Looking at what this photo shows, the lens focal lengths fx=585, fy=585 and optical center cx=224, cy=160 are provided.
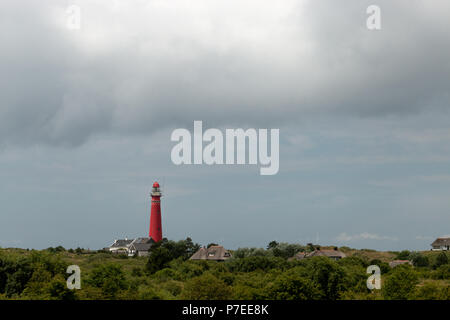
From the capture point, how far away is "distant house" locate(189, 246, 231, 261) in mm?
131250

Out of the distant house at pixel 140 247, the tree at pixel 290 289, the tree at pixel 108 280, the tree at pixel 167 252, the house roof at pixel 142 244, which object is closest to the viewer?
the tree at pixel 290 289

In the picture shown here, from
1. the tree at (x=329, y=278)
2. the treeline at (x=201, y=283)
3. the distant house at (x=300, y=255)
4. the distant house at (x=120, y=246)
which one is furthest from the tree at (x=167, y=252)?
the tree at (x=329, y=278)

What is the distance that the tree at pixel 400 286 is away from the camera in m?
63.0

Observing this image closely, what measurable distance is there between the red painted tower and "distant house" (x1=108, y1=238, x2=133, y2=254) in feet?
84.2

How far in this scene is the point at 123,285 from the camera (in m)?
69.1

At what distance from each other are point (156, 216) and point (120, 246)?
3390 centimetres

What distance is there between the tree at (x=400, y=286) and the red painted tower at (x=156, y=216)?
81.2 m

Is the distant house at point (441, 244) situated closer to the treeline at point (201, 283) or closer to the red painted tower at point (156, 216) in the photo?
the treeline at point (201, 283)

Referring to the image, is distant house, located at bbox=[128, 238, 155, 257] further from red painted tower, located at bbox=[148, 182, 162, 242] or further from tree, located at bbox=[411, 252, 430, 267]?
tree, located at bbox=[411, 252, 430, 267]

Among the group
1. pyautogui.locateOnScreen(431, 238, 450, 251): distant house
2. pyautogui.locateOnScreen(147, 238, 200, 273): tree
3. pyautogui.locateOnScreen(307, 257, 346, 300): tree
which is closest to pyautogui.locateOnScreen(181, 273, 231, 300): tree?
pyautogui.locateOnScreen(307, 257, 346, 300): tree

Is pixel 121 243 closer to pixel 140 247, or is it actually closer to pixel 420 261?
pixel 140 247

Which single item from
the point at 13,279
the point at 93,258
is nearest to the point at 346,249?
the point at 93,258
